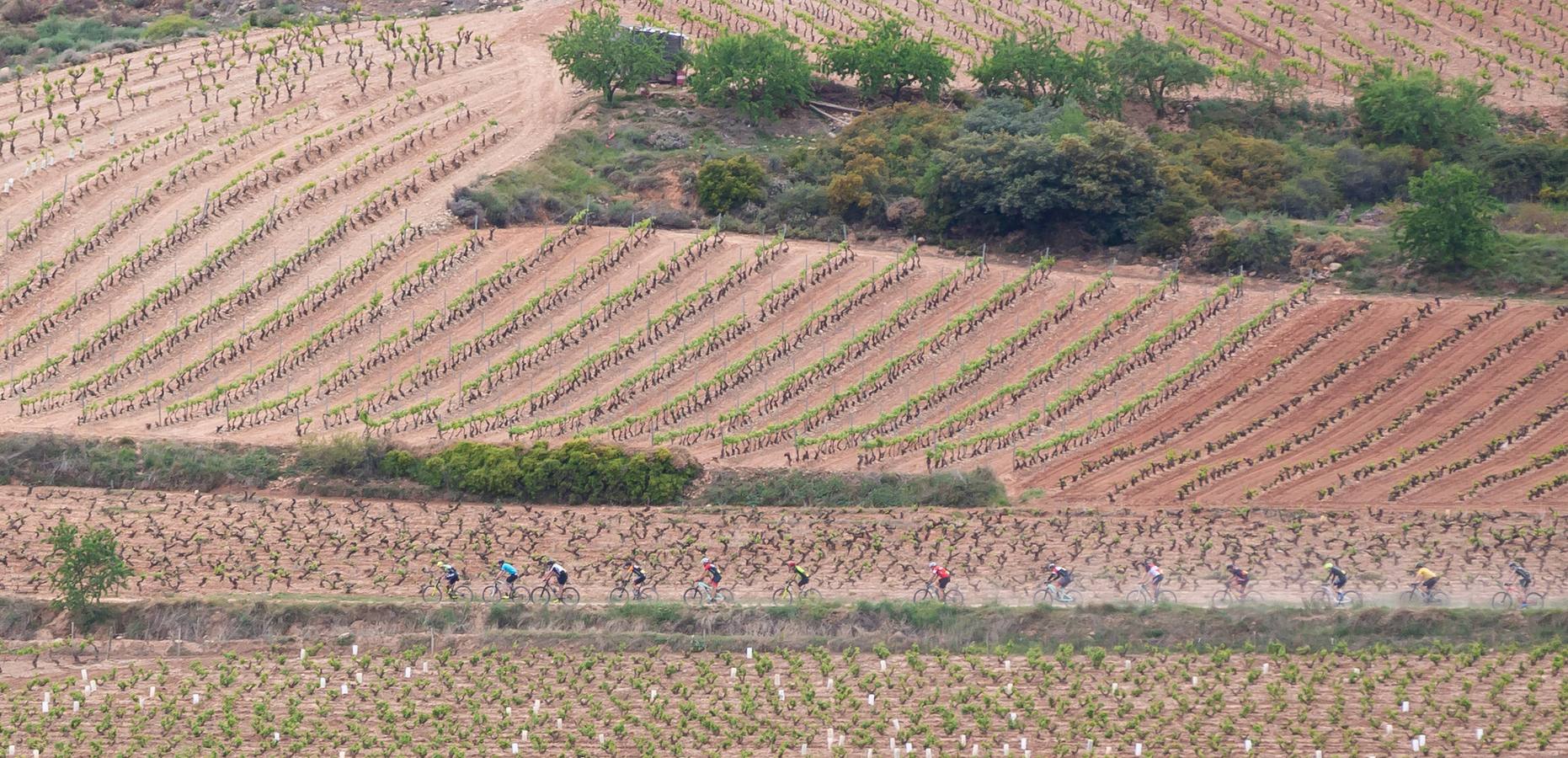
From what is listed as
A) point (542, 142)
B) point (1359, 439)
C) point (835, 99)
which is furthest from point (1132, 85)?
point (1359, 439)

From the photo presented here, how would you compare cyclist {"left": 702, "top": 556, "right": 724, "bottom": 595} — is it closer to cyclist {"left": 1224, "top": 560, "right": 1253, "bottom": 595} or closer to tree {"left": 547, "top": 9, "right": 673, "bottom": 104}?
cyclist {"left": 1224, "top": 560, "right": 1253, "bottom": 595}

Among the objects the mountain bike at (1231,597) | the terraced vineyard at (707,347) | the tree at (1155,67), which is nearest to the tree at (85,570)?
the terraced vineyard at (707,347)

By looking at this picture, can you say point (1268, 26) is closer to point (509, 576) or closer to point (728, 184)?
point (728, 184)

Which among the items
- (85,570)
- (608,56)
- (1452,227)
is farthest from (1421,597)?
(608,56)

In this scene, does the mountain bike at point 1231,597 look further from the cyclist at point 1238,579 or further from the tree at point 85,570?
the tree at point 85,570

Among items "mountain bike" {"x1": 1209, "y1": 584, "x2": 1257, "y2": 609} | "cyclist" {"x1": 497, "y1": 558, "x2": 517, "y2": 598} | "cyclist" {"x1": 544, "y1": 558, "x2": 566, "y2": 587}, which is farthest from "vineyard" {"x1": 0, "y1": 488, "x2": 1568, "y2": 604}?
"cyclist" {"x1": 497, "y1": 558, "x2": 517, "y2": 598}

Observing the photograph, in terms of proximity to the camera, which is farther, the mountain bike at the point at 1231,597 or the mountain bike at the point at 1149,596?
the mountain bike at the point at 1149,596
